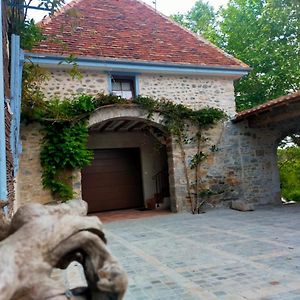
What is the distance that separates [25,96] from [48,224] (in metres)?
7.28

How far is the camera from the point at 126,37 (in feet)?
34.6

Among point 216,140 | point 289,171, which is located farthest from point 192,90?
point 289,171

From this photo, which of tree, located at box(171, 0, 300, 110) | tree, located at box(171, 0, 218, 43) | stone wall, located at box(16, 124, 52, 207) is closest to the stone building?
stone wall, located at box(16, 124, 52, 207)

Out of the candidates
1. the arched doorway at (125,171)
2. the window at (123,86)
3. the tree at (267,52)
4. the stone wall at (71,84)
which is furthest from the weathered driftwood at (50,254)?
the tree at (267,52)

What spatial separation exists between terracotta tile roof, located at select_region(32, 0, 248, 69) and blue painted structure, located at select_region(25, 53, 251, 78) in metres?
0.20

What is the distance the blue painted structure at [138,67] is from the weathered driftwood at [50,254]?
753 cm

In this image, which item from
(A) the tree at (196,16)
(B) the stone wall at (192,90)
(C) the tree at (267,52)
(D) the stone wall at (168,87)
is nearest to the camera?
(D) the stone wall at (168,87)

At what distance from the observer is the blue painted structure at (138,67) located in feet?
27.5

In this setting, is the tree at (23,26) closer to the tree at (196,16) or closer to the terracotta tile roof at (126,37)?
the terracotta tile roof at (126,37)

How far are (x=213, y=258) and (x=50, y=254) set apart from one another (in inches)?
140

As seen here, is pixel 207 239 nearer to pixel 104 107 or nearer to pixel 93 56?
pixel 104 107

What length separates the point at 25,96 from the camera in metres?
7.75

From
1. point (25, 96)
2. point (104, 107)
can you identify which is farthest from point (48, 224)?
point (104, 107)

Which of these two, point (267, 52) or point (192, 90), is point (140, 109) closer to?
point (192, 90)
